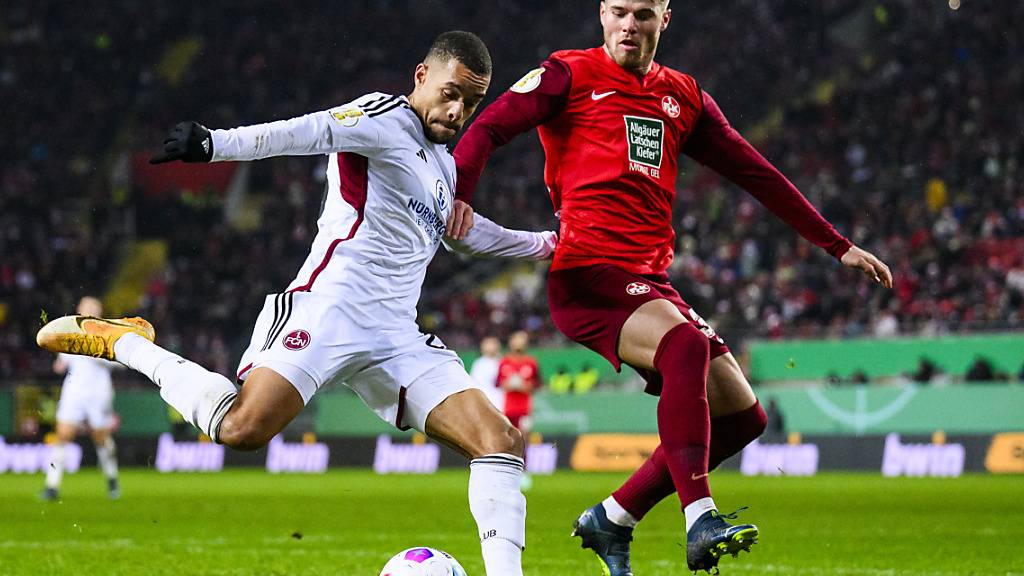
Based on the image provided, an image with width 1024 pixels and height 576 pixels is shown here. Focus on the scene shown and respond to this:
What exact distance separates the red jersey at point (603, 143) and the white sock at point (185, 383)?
49.1 inches

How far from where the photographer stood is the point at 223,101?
3272 centimetres

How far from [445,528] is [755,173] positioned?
4976 mm

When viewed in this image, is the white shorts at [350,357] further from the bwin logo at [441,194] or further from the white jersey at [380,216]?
the bwin logo at [441,194]

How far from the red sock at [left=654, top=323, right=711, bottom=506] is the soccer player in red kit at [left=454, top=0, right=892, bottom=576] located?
122 millimetres

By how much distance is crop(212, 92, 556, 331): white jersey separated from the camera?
17.0 feet

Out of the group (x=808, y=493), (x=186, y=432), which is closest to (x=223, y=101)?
(x=186, y=432)

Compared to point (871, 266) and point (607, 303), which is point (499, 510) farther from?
point (871, 266)

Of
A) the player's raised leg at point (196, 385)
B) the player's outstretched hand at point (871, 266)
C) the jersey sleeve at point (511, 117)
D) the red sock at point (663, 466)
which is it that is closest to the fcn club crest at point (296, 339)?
the player's raised leg at point (196, 385)

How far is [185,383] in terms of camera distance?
5.32 metres

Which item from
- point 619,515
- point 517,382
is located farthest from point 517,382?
point 619,515

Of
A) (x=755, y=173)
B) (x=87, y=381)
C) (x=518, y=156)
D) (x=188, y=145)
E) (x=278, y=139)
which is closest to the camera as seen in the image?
(x=188, y=145)

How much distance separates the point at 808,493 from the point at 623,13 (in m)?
9.89

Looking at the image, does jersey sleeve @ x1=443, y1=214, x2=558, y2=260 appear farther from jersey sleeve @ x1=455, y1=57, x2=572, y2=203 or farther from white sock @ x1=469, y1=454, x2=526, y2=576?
white sock @ x1=469, y1=454, x2=526, y2=576

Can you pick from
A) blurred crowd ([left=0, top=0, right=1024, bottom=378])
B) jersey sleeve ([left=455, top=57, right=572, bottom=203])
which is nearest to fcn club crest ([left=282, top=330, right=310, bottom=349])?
jersey sleeve ([left=455, top=57, right=572, bottom=203])
